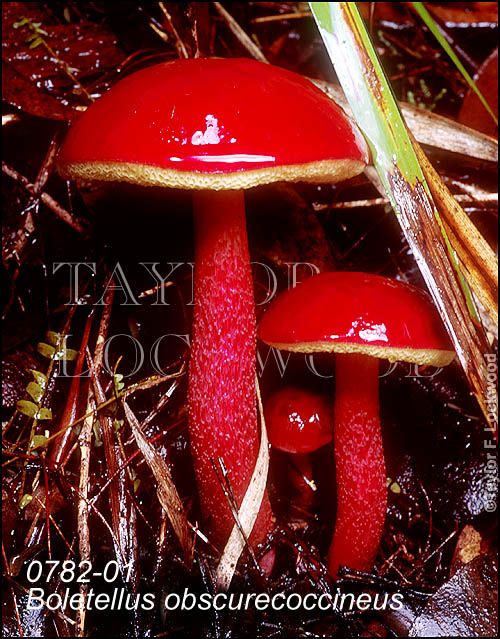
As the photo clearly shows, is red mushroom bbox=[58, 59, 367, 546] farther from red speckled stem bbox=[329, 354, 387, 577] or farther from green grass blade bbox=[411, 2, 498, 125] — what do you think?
green grass blade bbox=[411, 2, 498, 125]

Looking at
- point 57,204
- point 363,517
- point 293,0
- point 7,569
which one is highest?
point 293,0

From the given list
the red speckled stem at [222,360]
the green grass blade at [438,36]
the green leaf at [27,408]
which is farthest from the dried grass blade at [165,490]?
the green grass blade at [438,36]

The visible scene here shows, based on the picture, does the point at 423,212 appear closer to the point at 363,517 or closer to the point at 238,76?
the point at 238,76

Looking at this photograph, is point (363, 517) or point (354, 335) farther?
point (363, 517)

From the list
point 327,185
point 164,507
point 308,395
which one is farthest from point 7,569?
point 327,185

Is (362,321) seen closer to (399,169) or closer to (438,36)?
(399,169)

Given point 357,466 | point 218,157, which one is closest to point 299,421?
point 357,466

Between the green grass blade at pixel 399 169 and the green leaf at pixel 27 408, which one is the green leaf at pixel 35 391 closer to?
the green leaf at pixel 27 408
